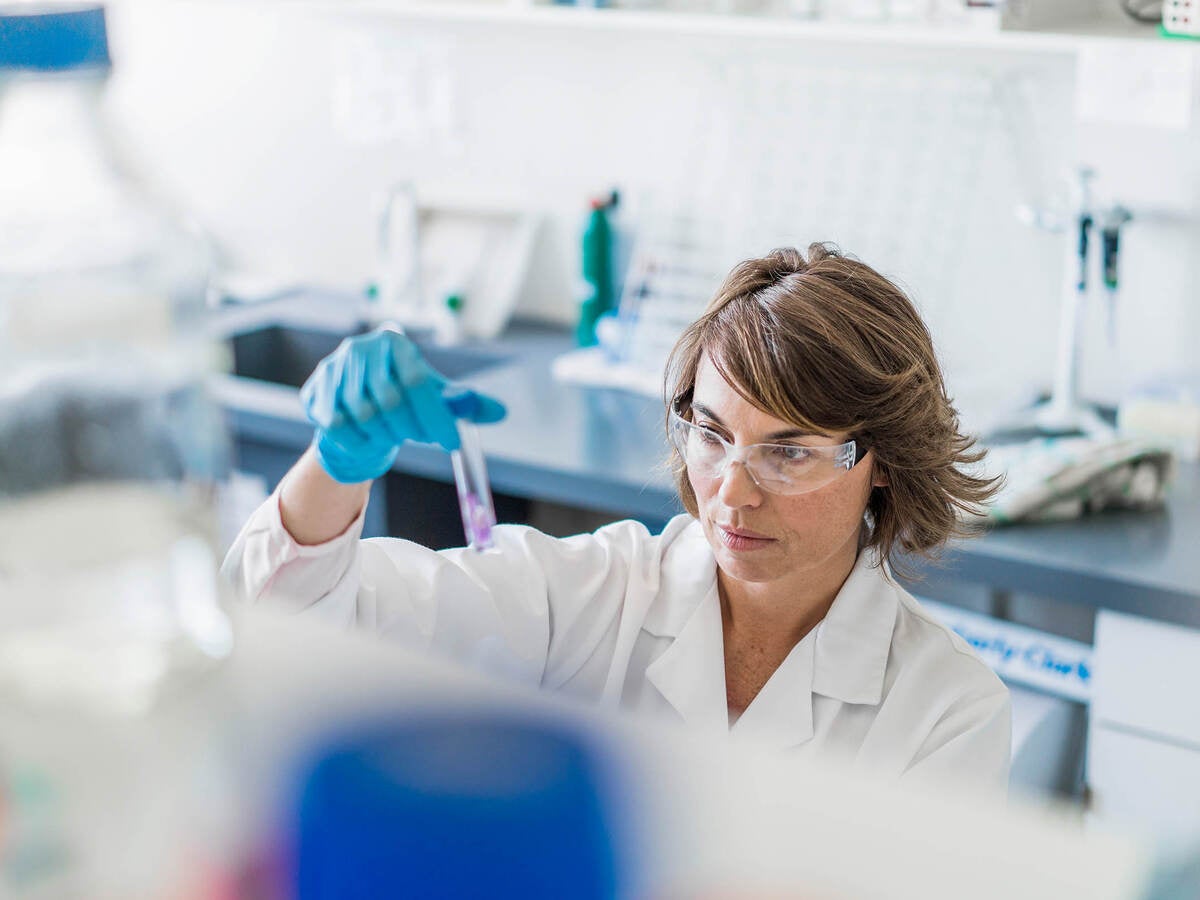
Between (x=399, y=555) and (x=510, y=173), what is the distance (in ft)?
6.78

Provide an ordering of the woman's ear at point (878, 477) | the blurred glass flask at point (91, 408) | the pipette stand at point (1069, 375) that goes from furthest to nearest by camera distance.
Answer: the pipette stand at point (1069, 375), the woman's ear at point (878, 477), the blurred glass flask at point (91, 408)

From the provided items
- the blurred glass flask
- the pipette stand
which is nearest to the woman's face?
the blurred glass flask

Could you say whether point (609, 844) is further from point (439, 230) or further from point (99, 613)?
point (439, 230)

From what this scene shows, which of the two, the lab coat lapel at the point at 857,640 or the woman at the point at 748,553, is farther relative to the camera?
the lab coat lapel at the point at 857,640

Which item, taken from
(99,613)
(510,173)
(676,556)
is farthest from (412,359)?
(510,173)

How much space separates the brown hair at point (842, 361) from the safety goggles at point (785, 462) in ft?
0.09

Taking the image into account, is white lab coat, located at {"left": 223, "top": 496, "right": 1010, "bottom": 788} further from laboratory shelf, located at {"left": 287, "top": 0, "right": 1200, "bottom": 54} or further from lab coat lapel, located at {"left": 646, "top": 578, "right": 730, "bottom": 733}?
laboratory shelf, located at {"left": 287, "top": 0, "right": 1200, "bottom": 54}

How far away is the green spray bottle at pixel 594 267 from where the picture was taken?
3.24m

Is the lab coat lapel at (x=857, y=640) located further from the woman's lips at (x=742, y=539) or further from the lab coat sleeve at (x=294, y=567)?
the lab coat sleeve at (x=294, y=567)

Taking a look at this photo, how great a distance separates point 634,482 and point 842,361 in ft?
3.23

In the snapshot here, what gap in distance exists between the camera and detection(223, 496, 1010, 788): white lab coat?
1.46 m

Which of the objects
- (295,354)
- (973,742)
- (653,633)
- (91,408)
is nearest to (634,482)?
(653,633)

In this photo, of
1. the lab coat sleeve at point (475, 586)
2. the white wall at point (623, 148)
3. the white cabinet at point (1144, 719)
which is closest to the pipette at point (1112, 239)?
the white wall at point (623, 148)

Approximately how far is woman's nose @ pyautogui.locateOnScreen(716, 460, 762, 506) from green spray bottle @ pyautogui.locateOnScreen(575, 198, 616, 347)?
5.72 feet
